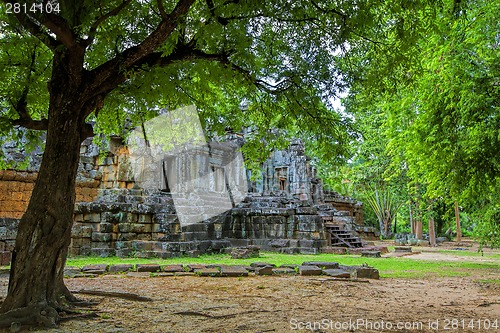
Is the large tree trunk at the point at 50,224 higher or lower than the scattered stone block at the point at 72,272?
higher

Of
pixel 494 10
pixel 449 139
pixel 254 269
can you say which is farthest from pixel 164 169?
pixel 494 10

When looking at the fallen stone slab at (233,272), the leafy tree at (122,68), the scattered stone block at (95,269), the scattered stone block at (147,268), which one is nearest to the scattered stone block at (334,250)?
the fallen stone slab at (233,272)

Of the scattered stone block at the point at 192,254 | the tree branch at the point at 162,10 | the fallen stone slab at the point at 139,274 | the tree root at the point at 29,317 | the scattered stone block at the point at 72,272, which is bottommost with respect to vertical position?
the scattered stone block at the point at 192,254

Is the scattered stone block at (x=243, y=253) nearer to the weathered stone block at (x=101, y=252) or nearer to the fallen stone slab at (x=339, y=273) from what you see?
the weathered stone block at (x=101, y=252)

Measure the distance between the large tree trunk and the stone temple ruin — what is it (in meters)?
5.01

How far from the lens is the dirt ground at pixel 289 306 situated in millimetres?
4801

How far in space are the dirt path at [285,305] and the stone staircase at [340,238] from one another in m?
11.0

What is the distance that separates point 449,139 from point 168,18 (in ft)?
23.6

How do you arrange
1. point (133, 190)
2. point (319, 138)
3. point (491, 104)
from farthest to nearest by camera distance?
point (133, 190) → point (491, 104) → point (319, 138)

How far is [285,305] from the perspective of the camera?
20.0ft

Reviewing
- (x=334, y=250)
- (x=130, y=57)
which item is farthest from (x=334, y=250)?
(x=130, y=57)

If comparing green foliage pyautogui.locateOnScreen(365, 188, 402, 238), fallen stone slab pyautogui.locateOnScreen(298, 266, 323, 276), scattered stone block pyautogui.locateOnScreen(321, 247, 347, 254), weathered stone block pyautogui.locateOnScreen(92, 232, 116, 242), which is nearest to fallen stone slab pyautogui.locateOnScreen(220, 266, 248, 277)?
fallen stone slab pyautogui.locateOnScreen(298, 266, 323, 276)

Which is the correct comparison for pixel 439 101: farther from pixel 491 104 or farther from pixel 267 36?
pixel 267 36

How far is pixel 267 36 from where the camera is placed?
6910mm
